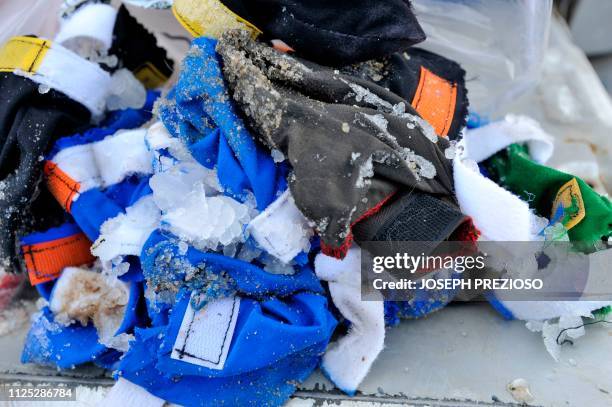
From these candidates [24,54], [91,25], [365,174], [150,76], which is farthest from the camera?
[150,76]

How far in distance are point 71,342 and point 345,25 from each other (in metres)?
0.62

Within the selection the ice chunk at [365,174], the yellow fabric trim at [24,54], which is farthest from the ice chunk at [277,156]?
the yellow fabric trim at [24,54]

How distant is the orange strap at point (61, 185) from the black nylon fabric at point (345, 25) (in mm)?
389

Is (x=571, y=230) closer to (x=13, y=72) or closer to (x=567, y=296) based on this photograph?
(x=567, y=296)

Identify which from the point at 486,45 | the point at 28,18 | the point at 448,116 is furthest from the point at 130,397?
the point at 486,45

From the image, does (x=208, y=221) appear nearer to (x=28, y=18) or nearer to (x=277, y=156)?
(x=277, y=156)

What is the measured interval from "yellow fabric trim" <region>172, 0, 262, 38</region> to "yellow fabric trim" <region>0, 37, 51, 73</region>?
239mm

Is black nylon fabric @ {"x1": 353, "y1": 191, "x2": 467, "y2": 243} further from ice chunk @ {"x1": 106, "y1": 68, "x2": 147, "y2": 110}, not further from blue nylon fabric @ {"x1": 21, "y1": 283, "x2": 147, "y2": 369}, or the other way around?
ice chunk @ {"x1": 106, "y1": 68, "x2": 147, "y2": 110}

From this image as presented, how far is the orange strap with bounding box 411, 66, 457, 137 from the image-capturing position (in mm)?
846

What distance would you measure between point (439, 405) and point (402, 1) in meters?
0.57

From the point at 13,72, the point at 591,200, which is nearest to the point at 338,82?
the point at 591,200

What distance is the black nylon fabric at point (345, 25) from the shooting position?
0.80 m

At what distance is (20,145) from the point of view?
0.85m

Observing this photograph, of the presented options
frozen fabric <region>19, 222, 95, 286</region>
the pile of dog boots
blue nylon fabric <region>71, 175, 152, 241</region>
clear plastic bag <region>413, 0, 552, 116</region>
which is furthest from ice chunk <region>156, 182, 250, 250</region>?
clear plastic bag <region>413, 0, 552, 116</region>
